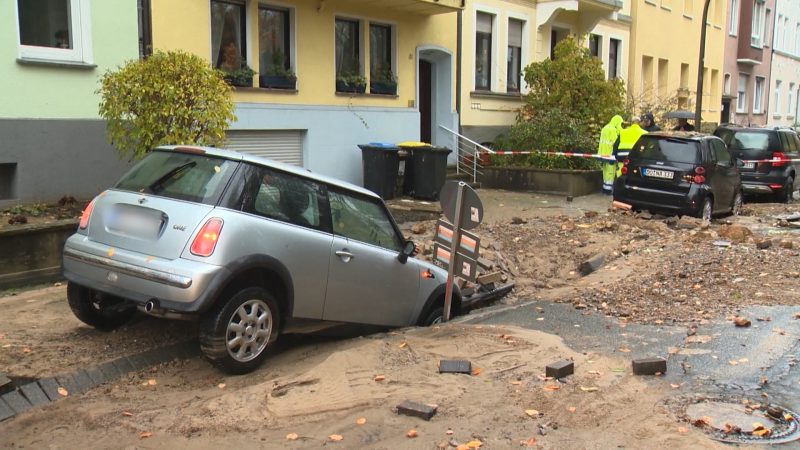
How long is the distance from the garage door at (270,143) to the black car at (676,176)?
6196 millimetres

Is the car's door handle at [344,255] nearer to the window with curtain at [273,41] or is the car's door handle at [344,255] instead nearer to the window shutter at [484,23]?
the window with curtain at [273,41]

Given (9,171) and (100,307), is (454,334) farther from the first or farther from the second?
(9,171)

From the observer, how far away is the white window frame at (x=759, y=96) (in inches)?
1581

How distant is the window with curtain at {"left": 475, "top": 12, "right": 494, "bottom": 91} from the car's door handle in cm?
1434

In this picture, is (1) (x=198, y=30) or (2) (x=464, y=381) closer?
(2) (x=464, y=381)

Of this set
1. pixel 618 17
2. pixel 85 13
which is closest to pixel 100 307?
pixel 85 13

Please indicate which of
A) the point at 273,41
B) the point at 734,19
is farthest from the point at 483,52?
the point at 734,19

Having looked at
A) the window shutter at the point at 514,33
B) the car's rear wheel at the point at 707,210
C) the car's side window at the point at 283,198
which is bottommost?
the car's rear wheel at the point at 707,210

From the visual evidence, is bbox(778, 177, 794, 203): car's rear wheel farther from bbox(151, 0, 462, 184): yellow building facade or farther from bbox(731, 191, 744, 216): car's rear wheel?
bbox(151, 0, 462, 184): yellow building facade

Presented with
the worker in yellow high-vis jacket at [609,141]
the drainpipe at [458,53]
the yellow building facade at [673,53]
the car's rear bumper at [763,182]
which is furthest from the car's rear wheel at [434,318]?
the yellow building facade at [673,53]

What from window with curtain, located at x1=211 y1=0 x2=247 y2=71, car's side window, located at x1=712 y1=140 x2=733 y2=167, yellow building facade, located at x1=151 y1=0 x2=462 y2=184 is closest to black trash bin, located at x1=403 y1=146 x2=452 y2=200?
yellow building facade, located at x1=151 y1=0 x2=462 y2=184

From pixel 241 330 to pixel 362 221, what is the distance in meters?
1.57

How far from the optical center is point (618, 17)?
2570 cm

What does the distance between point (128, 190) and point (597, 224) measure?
28.2 feet
